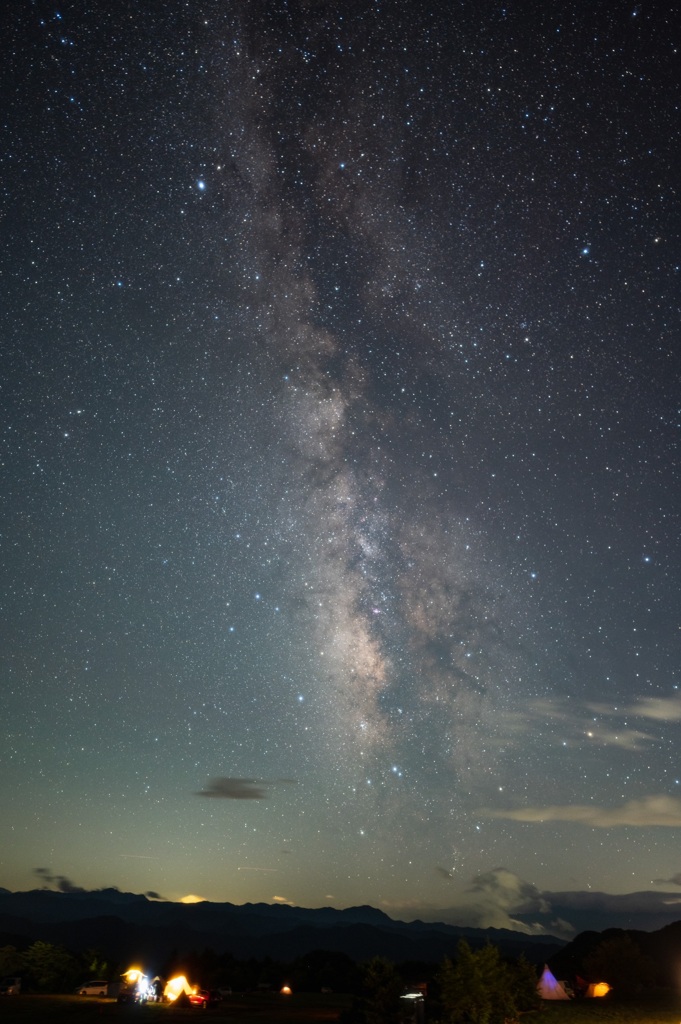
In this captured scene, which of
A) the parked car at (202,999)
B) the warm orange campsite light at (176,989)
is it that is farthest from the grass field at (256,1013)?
the warm orange campsite light at (176,989)

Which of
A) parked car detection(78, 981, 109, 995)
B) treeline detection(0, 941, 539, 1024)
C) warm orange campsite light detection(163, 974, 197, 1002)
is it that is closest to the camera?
treeline detection(0, 941, 539, 1024)

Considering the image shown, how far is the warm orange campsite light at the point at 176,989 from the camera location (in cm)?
3928

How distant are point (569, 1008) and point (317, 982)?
47526 mm

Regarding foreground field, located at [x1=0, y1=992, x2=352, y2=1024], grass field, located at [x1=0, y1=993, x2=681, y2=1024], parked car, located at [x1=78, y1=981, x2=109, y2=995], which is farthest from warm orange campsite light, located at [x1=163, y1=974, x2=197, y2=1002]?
parked car, located at [x1=78, y1=981, x2=109, y2=995]

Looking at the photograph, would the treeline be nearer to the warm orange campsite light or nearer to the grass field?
the grass field

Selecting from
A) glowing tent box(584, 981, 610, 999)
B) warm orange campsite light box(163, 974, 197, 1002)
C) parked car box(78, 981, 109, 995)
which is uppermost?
warm orange campsite light box(163, 974, 197, 1002)

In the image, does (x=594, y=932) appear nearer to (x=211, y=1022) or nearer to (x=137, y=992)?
(x=137, y=992)

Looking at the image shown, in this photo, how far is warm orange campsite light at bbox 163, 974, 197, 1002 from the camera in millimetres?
39281

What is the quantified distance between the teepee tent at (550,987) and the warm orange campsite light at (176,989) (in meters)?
20.6

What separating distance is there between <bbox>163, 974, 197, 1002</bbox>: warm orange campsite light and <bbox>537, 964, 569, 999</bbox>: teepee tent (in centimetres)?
2063

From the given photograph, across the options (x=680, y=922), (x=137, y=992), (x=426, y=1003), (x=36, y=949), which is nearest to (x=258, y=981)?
(x=36, y=949)

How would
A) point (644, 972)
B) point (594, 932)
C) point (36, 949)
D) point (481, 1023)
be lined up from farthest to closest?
1. point (594, 932)
2. point (36, 949)
3. point (644, 972)
4. point (481, 1023)

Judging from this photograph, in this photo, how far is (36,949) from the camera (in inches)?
2267

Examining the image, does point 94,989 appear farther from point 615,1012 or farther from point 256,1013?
point 615,1012
